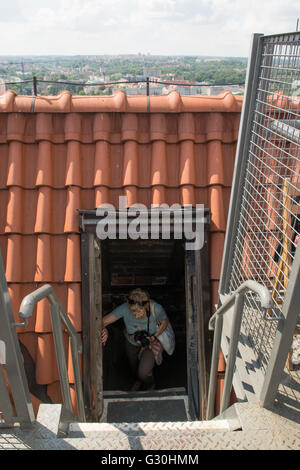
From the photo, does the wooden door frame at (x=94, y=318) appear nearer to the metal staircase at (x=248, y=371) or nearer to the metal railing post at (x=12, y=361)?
the metal staircase at (x=248, y=371)

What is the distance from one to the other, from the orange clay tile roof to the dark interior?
1.67 meters

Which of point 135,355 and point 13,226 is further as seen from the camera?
point 135,355

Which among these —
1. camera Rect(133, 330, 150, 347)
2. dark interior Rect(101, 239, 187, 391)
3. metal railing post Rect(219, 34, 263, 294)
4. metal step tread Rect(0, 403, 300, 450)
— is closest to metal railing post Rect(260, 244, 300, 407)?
metal step tread Rect(0, 403, 300, 450)

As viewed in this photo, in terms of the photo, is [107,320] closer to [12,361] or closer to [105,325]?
[105,325]

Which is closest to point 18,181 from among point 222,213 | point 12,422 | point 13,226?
point 13,226

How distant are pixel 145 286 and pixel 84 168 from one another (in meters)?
3.26

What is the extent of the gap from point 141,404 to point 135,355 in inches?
20.1

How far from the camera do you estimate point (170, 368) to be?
197 inches

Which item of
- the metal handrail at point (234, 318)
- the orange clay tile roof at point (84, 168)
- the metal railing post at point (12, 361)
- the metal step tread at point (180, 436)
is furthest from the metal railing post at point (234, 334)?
the orange clay tile roof at point (84, 168)

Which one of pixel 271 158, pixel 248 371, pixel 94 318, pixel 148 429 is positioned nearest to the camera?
pixel 148 429

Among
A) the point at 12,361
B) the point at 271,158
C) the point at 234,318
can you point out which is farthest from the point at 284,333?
the point at 12,361

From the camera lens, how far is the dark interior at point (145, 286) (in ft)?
16.0

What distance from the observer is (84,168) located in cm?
366
